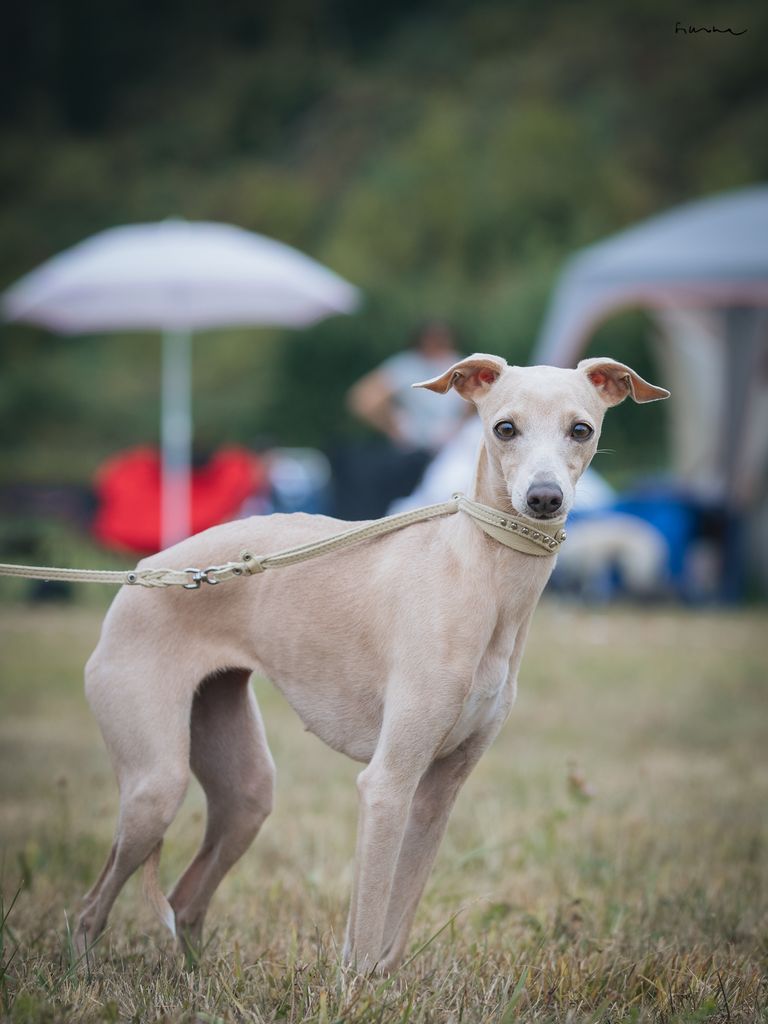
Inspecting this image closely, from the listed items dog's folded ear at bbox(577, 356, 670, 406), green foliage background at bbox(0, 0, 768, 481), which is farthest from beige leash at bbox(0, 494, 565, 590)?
green foliage background at bbox(0, 0, 768, 481)

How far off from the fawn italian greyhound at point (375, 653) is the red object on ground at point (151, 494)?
30.3ft

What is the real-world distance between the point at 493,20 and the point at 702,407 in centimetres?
2424

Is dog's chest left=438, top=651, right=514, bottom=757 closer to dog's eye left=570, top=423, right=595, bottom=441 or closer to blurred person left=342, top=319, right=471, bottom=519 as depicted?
dog's eye left=570, top=423, right=595, bottom=441

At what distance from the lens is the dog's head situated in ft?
9.00

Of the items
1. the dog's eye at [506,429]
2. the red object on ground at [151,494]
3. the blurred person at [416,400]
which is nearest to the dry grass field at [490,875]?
the dog's eye at [506,429]

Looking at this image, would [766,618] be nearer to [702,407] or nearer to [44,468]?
[702,407]

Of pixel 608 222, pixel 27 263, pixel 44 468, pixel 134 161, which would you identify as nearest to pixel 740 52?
pixel 608 222

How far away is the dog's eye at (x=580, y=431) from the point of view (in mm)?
2867

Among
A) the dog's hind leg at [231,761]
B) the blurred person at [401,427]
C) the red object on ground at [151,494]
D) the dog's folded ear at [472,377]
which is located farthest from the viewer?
the red object on ground at [151,494]

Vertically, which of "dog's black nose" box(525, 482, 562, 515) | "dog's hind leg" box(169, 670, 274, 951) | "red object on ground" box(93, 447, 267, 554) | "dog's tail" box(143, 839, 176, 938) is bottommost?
"red object on ground" box(93, 447, 267, 554)

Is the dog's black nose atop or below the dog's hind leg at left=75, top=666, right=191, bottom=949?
atop

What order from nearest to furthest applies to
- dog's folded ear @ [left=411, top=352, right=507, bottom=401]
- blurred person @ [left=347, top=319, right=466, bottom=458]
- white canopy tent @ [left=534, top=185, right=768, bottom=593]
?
dog's folded ear @ [left=411, top=352, right=507, bottom=401]
blurred person @ [left=347, top=319, right=466, bottom=458]
white canopy tent @ [left=534, top=185, right=768, bottom=593]

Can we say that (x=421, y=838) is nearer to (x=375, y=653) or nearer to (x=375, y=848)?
(x=375, y=848)

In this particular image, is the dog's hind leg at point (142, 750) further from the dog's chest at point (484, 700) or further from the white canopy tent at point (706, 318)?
the white canopy tent at point (706, 318)
